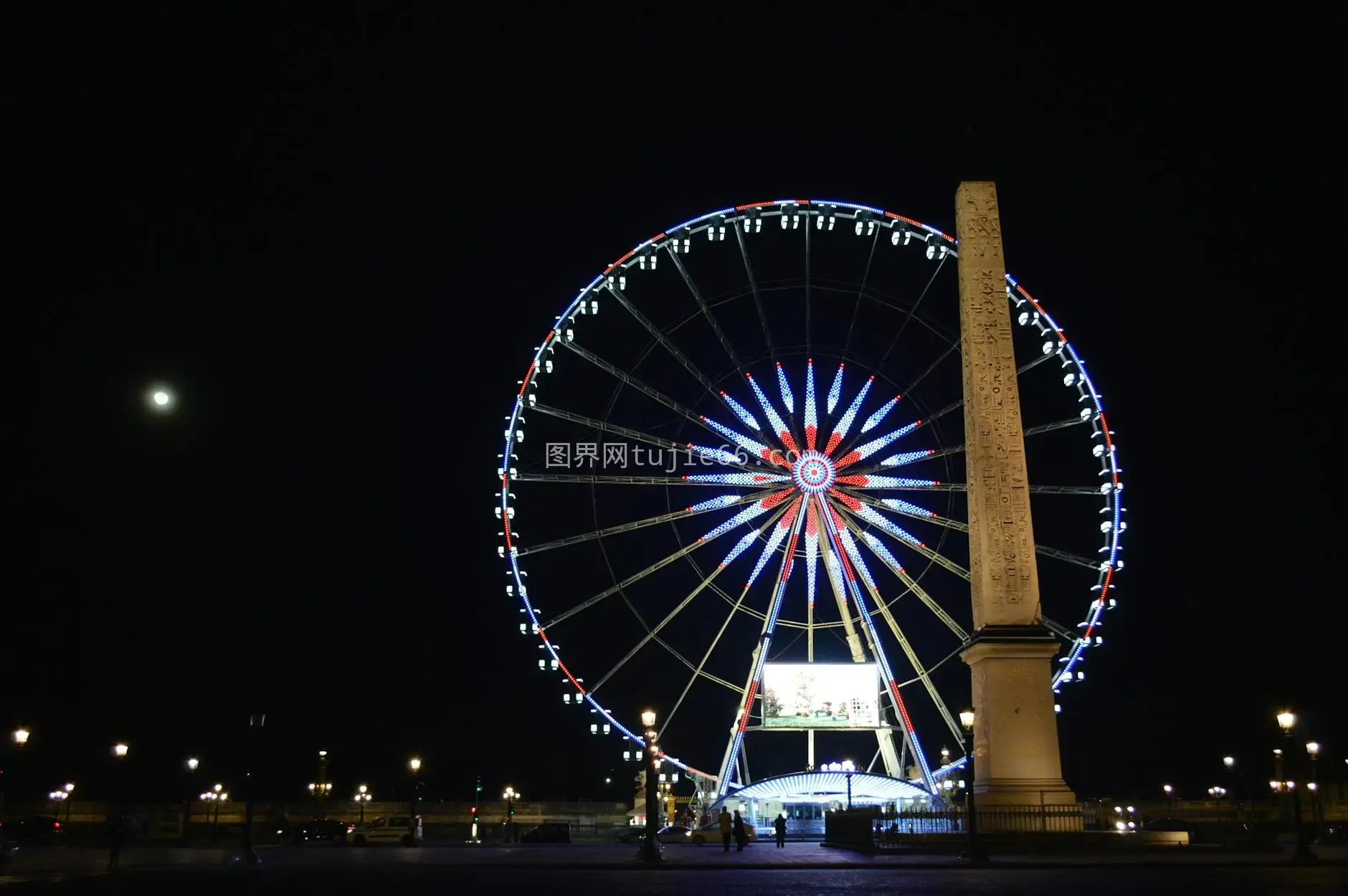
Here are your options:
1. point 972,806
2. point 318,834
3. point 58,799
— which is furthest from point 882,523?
point 58,799

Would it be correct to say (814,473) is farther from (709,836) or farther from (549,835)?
(549,835)

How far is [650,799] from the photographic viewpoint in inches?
1004

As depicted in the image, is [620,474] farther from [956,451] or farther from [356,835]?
[356,835]

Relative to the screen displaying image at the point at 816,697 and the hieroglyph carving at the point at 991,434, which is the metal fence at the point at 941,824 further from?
the screen displaying image at the point at 816,697

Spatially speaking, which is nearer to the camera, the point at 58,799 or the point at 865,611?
the point at 865,611

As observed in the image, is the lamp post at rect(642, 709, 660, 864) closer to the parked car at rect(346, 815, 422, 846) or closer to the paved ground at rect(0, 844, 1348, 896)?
the paved ground at rect(0, 844, 1348, 896)

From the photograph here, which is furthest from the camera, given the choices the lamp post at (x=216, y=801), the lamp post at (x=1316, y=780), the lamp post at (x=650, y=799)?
the lamp post at (x=216, y=801)

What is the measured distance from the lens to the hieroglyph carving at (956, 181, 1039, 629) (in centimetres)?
2397

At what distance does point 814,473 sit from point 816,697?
1004cm

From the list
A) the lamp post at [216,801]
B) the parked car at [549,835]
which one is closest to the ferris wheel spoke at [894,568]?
the parked car at [549,835]

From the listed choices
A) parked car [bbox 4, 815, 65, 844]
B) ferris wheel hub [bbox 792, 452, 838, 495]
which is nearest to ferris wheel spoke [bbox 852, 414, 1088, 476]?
ferris wheel hub [bbox 792, 452, 838, 495]

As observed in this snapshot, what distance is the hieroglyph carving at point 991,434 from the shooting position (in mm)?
23969

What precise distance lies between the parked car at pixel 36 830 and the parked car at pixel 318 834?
636 cm

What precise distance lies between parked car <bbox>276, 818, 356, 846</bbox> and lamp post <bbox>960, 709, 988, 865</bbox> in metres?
21.0
